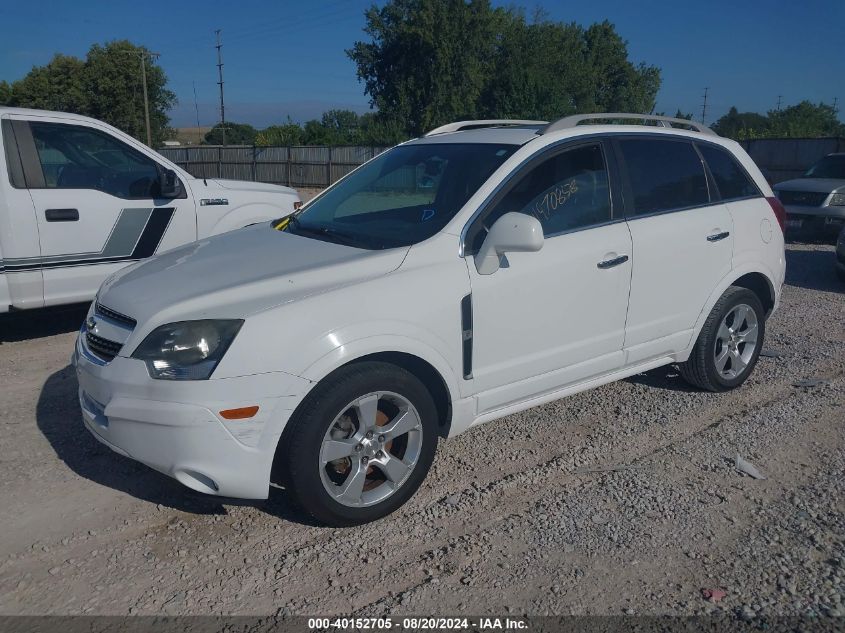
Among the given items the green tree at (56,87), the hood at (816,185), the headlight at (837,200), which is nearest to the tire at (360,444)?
the headlight at (837,200)

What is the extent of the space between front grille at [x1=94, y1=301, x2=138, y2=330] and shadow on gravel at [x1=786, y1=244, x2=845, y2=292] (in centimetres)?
859

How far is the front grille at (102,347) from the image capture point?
349 cm

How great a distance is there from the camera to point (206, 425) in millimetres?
3127

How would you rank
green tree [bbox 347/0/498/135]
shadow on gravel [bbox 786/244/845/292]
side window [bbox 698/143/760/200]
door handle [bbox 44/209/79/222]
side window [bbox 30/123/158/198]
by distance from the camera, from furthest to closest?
green tree [bbox 347/0/498/135], shadow on gravel [bbox 786/244/845/292], side window [bbox 30/123/158/198], door handle [bbox 44/209/79/222], side window [bbox 698/143/760/200]

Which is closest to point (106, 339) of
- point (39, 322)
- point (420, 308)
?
point (420, 308)

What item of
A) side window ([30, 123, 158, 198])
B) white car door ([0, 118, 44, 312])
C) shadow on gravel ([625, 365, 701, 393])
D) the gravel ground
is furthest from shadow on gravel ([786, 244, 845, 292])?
white car door ([0, 118, 44, 312])

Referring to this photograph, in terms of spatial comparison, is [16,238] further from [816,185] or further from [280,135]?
[280,135]

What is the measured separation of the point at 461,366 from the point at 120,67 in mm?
54894

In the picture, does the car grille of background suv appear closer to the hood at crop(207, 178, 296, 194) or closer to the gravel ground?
the gravel ground

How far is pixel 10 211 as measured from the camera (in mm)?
6105

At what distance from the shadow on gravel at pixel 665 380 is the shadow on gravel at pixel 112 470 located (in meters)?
2.99

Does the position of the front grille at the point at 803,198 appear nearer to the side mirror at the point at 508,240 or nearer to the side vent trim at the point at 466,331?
the side mirror at the point at 508,240

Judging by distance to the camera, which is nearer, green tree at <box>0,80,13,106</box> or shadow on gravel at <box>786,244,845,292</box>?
shadow on gravel at <box>786,244,845,292</box>

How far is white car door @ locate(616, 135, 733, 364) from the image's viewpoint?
453 cm
